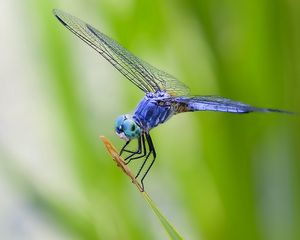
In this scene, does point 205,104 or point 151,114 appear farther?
point 151,114

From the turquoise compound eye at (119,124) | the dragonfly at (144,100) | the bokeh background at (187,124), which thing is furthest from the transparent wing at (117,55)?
the bokeh background at (187,124)

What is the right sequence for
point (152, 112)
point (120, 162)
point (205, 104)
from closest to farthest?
1. point (120, 162)
2. point (205, 104)
3. point (152, 112)

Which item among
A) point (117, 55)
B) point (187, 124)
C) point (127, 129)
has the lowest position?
point (187, 124)

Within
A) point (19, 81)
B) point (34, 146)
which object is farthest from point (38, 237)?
point (19, 81)

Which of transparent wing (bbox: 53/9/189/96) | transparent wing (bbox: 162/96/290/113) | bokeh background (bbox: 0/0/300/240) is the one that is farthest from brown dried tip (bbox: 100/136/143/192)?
bokeh background (bbox: 0/0/300/240)

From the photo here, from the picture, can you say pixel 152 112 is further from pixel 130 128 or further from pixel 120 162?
pixel 120 162

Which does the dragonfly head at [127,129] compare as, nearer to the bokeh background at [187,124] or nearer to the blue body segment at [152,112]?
the blue body segment at [152,112]

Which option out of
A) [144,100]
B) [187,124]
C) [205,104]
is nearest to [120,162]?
[205,104]
